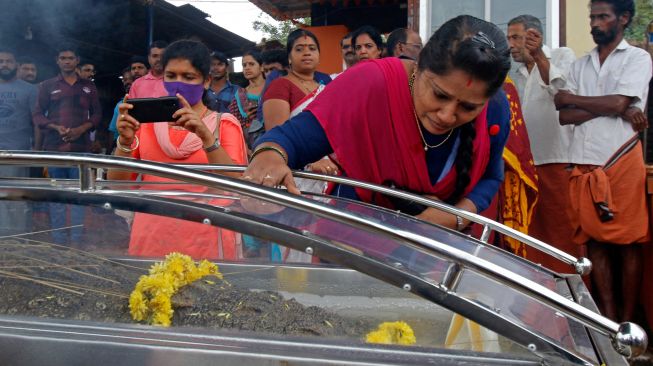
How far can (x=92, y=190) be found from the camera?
1.54m

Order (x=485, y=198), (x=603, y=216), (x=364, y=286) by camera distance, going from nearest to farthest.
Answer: (x=364, y=286)
(x=485, y=198)
(x=603, y=216)

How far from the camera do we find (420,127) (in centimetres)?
221

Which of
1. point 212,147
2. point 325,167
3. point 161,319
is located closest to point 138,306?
point 161,319

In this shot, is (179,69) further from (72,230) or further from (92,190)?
(92,190)

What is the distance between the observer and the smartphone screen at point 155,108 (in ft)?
7.74

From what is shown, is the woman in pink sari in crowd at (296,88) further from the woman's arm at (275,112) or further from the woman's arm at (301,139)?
the woman's arm at (301,139)

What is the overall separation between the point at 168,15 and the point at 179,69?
270 inches

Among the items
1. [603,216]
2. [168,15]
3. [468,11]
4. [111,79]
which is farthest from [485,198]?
[111,79]

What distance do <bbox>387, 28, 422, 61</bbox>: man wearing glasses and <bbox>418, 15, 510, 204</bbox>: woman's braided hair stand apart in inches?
90.5

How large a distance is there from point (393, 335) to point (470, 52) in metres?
0.88

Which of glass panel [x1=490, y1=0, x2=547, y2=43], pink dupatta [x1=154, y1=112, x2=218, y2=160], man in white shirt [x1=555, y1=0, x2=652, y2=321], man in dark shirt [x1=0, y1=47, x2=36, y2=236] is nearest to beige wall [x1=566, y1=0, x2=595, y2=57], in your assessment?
glass panel [x1=490, y1=0, x2=547, y2=43]

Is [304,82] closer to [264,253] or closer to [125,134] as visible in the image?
[125,134]

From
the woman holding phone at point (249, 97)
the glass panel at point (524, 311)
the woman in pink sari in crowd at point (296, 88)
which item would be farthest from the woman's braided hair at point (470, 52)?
the woman holding phone at point (249, 97)

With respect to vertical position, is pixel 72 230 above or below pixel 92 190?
below
